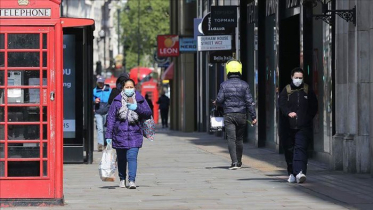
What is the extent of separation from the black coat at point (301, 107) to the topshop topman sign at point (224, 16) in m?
12.7

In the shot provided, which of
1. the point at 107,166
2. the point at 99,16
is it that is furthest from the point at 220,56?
the point at 99,16

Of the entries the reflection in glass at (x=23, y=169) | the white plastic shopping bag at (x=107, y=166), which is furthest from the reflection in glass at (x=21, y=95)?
the white plastic shopping bag at (x=107, y=166)

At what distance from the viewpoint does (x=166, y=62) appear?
60.8 meters

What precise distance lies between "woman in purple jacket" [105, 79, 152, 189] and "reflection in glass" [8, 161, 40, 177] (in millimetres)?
2522

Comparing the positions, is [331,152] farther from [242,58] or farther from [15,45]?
[242,58]

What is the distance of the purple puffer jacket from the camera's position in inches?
592

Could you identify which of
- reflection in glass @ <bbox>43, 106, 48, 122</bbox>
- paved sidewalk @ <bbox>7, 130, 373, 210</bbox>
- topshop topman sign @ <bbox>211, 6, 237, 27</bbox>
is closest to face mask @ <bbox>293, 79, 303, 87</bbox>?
paved sidewalk @ <bbox>7, 130, 373, 210</bbox>

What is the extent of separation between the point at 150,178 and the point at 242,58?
42.4 ft

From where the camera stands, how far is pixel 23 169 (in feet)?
41.0

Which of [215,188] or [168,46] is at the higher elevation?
[168,46]

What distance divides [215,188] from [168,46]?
29061 mm

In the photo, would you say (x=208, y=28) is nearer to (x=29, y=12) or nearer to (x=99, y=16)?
(x=29, y=12)

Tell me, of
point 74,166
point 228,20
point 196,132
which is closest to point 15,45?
point 74,166

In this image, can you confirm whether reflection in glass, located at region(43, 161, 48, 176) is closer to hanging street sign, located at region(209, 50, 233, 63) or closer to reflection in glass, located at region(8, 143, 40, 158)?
reflection in glass, located at region(8, 143, 40, 158)
